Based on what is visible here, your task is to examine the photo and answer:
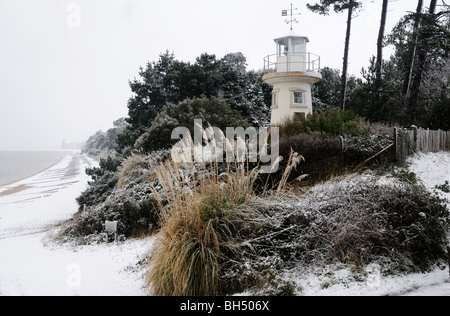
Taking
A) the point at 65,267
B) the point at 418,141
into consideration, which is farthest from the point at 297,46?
the point at 65,267

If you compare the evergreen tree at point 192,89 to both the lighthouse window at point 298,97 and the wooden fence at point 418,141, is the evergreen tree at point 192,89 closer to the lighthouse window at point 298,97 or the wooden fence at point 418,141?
the lighthouse window at point 298,97

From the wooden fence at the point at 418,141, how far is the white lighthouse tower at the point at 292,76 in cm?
554

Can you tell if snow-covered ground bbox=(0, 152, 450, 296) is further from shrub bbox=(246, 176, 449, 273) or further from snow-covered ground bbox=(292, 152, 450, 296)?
shrub bbox=(246, 176, 449, 273)

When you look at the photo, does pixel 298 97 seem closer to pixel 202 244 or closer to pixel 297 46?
pixel 297 46

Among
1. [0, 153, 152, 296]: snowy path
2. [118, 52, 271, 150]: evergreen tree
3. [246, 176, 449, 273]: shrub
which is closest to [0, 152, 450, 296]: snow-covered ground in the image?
[0, 153, 152, 296]: snowy path

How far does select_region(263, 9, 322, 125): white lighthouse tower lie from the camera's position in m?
14.6

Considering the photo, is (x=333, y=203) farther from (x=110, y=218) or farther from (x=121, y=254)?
(x=110, y=218)

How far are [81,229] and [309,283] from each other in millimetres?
5294

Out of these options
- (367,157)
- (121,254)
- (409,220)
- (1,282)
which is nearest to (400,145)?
(367,157)

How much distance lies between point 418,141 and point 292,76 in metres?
6.46

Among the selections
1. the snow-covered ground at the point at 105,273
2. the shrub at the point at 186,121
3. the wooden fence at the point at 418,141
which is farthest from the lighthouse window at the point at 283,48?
the snow-covered ground at the point at 105,273

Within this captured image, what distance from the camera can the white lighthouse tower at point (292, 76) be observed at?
14.6 m

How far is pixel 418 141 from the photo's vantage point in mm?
9141

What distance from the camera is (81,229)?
23.9 ft
